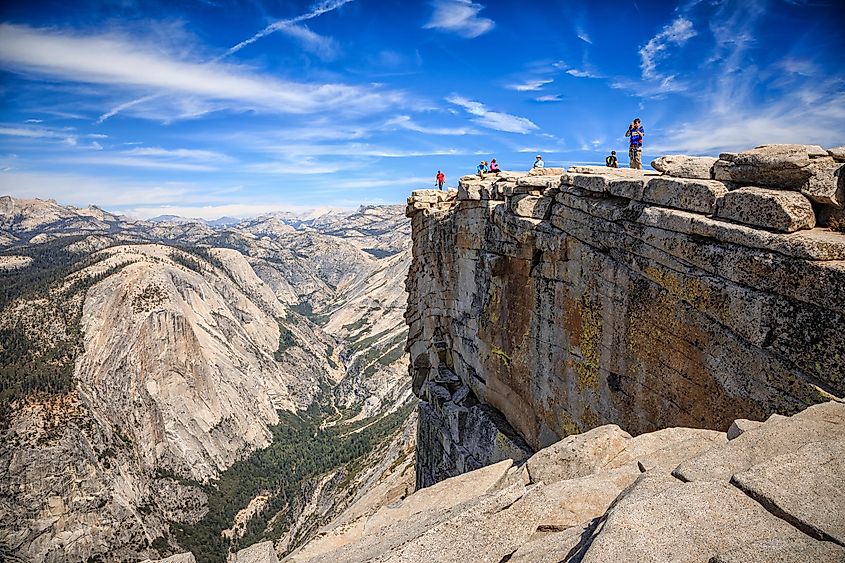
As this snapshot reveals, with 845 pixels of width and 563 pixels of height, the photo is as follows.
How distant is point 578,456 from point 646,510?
465 centimetres

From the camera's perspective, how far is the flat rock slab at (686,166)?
1462 cm

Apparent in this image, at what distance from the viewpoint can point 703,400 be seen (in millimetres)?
13234

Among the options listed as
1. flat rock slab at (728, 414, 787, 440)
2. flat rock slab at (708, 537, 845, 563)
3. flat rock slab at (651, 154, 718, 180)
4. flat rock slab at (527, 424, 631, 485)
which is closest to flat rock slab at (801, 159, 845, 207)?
flat rock slab at (651, 154, 718, 180)

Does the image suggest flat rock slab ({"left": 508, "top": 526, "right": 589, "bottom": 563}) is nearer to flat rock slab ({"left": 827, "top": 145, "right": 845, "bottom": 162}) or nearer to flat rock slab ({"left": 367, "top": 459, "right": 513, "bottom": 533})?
flat rock slab ({"left": 367, "top": 459, "right": 513, "bottom": 533})

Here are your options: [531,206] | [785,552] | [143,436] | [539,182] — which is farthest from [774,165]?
[143,436]

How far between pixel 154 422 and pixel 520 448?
162 m

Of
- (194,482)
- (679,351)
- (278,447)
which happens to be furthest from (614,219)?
(278,447)

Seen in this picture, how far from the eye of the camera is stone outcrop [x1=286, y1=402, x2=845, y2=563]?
586cm

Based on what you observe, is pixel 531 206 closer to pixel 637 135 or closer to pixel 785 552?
pixel 637 135

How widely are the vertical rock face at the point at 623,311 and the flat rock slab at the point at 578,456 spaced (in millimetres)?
3554

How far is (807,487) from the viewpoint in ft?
20.9

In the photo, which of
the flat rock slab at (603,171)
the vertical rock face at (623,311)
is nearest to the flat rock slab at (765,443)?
the vertical rock face at (623,311)

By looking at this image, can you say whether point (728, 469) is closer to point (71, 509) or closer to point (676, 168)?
point (676, 168)

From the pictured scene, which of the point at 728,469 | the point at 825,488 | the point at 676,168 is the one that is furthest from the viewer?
the point at 676,168
